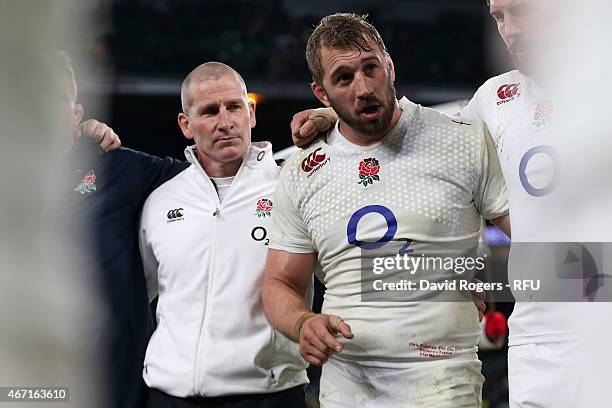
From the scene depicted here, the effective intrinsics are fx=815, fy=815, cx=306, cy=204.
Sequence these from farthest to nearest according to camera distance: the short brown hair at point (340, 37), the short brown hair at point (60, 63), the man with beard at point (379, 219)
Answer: the short brown hair at point (340, 37)
the man with beard at point (379, 219)
the short brown hair at point (60, 63)

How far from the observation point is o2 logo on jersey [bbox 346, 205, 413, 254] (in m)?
2.15

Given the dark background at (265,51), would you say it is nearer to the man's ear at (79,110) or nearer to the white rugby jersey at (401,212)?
the white rugby jersey at (401,212)

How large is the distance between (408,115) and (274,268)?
22.7 inches

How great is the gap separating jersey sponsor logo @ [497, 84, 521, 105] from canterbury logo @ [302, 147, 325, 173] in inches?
20.2

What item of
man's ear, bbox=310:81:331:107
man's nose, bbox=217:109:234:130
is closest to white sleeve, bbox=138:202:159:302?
man's nose, bbox=217:109:234:130

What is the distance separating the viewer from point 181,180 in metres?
2.74

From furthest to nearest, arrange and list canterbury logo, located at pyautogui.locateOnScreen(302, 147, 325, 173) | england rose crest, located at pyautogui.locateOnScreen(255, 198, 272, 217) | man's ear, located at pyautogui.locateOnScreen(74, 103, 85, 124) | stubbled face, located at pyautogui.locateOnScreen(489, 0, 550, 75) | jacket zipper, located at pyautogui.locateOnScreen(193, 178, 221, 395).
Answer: england rose crest, located at pyautogui.locateOnScreen(255, 198, 272, 217)
jacket zipper, located at pyautogui.locateOnScreen(193, 178, 221, 395)
canterbury logo, located at pyautogui.locateOnScreen(302, 147, 325, 173)
stubbled face, located at pyautogui.locateOnScreen(489, 0, 550, 75)
man's ear, located at pyautogui.locateOnScreen(74, 103, 85, 124)

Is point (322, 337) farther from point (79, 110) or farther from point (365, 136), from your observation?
point (79, 110)

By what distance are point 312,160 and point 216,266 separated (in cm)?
49

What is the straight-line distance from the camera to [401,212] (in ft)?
7.06

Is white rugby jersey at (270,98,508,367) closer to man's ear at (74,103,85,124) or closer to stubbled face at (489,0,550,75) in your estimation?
stubbled face at (489,0,550,75)

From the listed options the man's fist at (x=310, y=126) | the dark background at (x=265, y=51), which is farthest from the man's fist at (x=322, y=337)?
the dark background at (x=265, y=51)

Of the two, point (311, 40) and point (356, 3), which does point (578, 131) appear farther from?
point (356, 3)

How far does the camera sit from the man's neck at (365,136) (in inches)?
88.6
